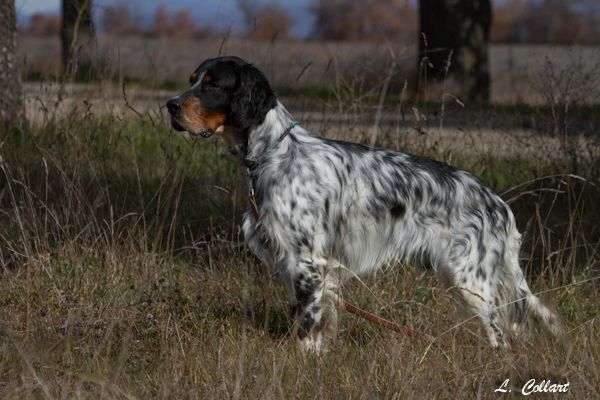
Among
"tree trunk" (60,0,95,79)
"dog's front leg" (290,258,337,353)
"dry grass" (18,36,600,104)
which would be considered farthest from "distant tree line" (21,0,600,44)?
"dog's front leg" (290,258,337,353)

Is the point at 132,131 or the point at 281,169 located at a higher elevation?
the point at 281,169

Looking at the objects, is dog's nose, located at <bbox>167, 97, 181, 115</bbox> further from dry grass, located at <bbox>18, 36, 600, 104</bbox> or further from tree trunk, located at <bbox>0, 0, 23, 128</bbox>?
tree trunk, located at <bbox>0, 0, 23, 128</bbox>

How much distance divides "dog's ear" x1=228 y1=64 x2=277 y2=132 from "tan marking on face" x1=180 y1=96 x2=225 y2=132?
87 mm

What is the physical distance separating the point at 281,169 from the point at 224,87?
0.48 metres

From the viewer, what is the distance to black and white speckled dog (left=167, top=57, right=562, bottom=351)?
501cm

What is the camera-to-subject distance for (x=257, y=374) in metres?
4.17

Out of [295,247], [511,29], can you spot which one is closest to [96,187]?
[295,247]

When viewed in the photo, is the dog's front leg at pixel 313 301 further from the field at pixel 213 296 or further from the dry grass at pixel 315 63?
the dry grass at pixel 315 63

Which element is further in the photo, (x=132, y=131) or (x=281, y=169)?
(x=132, y=131)

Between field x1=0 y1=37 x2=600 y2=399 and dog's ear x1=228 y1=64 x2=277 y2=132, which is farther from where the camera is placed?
dog's ear x1=228 y1=64 x2=277 y2=132

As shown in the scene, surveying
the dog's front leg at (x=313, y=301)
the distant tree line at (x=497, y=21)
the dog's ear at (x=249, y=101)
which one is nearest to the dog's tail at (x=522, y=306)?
the dog's front leg at (x=313, y=301)

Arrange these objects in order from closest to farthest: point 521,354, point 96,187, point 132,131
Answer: point 521,354
point 96,187
point 132,131

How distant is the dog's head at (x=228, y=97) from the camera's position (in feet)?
16.5

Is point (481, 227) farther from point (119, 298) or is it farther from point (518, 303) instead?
point (119, 298)
